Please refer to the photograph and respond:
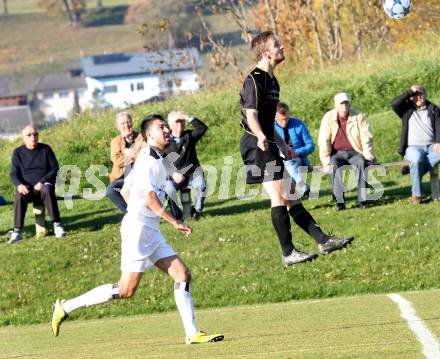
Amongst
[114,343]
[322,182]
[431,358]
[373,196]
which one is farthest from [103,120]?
[431,358]

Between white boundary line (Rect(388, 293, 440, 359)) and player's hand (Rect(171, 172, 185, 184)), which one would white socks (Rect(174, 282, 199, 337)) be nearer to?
white boundary line (Rect(388, 293, 440, 359))

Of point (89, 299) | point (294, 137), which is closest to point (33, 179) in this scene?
point (294, 137)

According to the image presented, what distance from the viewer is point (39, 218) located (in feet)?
60.0

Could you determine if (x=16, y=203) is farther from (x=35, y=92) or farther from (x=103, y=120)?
(x=35, y=92)

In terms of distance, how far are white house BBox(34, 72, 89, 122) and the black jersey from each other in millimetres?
120238

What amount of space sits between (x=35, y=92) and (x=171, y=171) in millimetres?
117732

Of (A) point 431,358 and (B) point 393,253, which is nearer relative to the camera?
(A) point 431,358

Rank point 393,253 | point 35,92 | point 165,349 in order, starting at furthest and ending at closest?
point 35,92 → point 393,253 → point 165,349

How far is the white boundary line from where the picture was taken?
8.23 meters

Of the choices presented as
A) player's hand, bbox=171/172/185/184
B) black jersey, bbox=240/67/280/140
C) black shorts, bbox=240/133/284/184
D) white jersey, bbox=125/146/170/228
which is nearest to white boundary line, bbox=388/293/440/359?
black shorts, bbox=240/133/284/184

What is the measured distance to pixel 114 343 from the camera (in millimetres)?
10664

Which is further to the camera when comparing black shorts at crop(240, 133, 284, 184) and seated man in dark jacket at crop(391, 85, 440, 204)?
seated man in dark jacket at crop(391, 85, 440, 204)

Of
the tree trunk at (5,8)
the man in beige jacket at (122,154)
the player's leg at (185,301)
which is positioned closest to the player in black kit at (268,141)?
the player's leg at (185,301)

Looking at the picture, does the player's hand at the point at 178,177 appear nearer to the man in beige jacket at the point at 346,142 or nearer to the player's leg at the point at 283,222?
the man in beige jacket at the point at 346,142
